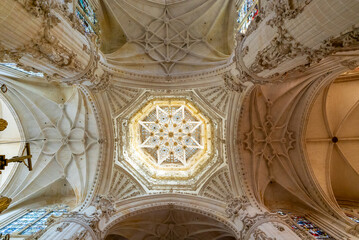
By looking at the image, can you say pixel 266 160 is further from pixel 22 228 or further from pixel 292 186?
pixel 22 228

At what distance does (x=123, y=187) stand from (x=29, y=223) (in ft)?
17.4

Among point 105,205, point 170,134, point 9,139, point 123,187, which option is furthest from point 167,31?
point 9,139

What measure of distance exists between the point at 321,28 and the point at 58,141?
1543 centimetres

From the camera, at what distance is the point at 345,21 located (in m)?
4.48

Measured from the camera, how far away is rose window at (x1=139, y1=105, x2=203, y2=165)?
1582 cm

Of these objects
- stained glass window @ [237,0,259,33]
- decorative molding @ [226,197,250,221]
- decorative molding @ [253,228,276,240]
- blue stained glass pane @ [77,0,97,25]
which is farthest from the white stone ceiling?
decorative molding @ [253,228,276,240]

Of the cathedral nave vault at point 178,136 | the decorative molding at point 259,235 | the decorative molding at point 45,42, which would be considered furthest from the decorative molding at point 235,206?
the decorative molding at point 45,42

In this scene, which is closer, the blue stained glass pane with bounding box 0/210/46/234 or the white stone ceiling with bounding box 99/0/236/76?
the blue stained glass pane with bounding box 0/210/46/234

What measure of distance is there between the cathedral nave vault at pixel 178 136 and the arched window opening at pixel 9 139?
10 cm

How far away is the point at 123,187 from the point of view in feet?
43.5

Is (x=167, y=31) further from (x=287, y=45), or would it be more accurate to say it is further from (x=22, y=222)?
(x=22, y=222)

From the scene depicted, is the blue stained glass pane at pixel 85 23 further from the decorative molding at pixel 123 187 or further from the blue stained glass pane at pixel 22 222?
the blue stained glass pane at pixel 22 222

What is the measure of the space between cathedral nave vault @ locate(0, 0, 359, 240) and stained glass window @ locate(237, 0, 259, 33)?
11 centimetres

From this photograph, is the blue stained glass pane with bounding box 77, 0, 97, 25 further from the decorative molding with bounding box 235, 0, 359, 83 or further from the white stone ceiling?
the decorative molding with bounding box 235, 0, 359, 83
